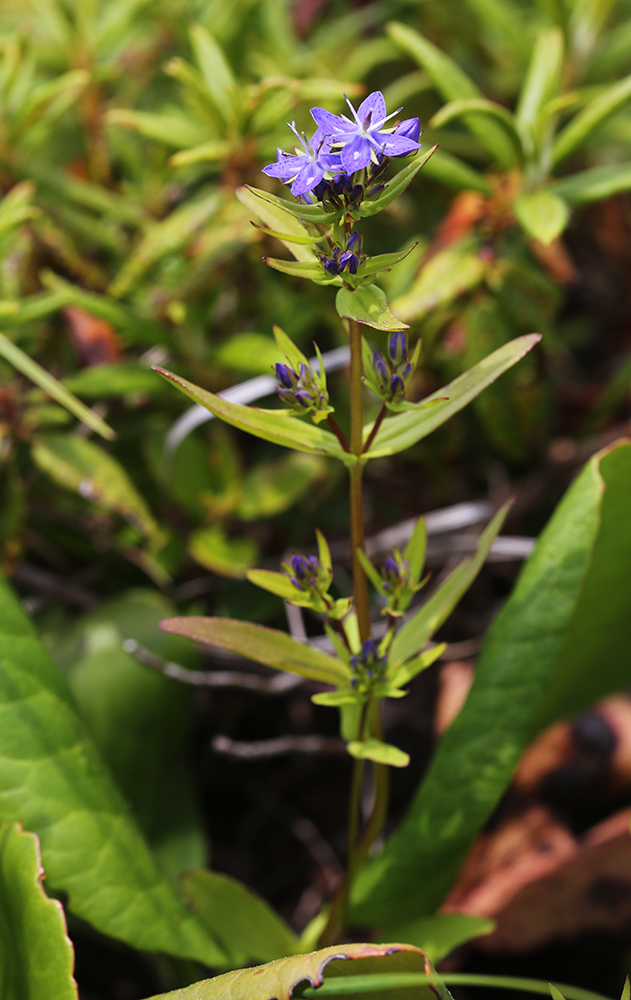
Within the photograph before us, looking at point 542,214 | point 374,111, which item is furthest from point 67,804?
point 542,214

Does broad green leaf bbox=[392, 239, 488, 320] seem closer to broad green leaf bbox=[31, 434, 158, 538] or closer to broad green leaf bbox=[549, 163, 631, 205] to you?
broad green leaf bbox=[549, 163, 631, 205]

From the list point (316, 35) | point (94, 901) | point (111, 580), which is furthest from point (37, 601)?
point (316, 35)

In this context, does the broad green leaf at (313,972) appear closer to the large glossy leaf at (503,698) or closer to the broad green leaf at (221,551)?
the large glossy leaf at (503,698)

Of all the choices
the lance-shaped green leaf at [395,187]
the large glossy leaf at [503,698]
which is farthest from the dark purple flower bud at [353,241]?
the large glossy leaf at [503,698]

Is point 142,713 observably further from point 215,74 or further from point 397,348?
point 215,74

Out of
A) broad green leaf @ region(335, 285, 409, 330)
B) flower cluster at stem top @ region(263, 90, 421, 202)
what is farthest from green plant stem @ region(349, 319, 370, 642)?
flower cluster at stem top @ region(263, 90, 421, 202)
